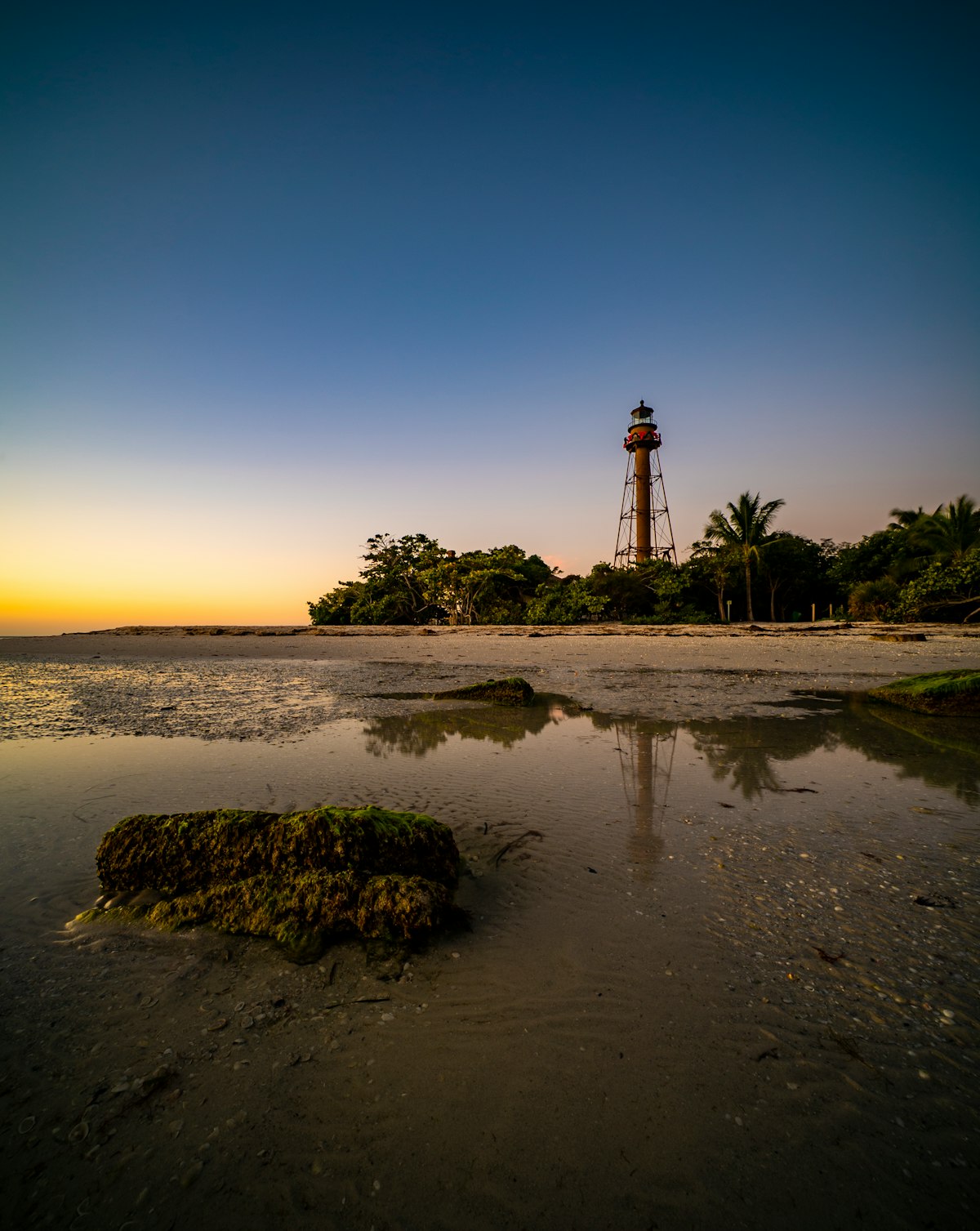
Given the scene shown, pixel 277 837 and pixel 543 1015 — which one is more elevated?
pixel 277 837

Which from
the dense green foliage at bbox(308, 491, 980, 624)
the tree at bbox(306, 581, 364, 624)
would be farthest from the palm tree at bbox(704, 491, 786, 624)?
the tree at bbox(306, 581, 364, 624)

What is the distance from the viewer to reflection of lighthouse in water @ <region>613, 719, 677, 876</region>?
14.4 ft

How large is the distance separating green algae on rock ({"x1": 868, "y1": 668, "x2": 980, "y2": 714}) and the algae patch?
1029 cm

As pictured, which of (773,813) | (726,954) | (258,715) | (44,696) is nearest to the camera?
(726,954)

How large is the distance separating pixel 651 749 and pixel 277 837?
17.2ft

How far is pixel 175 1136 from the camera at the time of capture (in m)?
1.99

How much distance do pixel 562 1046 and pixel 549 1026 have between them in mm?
124

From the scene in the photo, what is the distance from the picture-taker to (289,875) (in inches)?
137

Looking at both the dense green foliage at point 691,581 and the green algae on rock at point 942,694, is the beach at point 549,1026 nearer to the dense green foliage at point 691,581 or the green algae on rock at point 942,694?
the green algae on rock at point 942,694

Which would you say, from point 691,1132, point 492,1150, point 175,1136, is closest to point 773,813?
point 691,1132

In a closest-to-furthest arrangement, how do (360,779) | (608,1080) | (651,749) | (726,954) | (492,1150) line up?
(492,1150) → (608,1080) → (726,954) → (360,779) → (651,749)

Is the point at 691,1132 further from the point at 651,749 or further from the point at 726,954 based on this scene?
the point at 651,749

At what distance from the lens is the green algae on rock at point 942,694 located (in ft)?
31.8

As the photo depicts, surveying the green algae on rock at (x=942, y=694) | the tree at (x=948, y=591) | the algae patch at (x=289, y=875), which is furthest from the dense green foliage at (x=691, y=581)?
the algae patch at (x=289, y=875)
